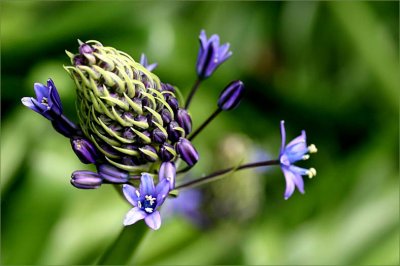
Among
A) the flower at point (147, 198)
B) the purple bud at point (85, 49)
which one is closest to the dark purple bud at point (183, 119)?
the flower at point (147, 198)

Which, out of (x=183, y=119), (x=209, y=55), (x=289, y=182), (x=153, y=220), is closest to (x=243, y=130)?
(x=209, y=55)

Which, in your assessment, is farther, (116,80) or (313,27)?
(313,27)

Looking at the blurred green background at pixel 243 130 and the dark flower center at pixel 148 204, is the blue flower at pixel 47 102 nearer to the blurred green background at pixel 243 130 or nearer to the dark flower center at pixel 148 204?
the dark flower center at pixel 148 204

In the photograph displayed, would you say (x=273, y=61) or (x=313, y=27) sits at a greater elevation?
(x=313, y=27)

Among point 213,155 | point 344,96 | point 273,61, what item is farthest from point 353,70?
point 213,155

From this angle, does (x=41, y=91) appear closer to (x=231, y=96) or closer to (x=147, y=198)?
(x=147, y=198)

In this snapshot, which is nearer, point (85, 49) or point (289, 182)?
point (85, 49)

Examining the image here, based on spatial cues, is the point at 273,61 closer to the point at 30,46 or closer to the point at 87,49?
the point at 30,46
